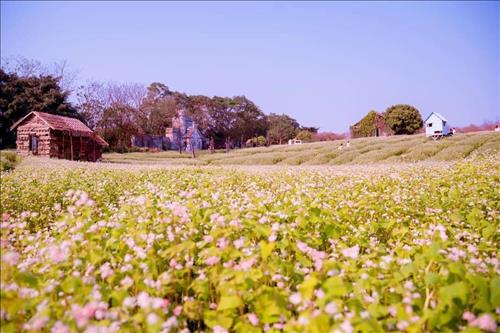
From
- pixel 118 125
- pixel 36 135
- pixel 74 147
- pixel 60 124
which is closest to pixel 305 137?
pixel 118 125

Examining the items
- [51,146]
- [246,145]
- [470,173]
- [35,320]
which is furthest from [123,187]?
[246,145]

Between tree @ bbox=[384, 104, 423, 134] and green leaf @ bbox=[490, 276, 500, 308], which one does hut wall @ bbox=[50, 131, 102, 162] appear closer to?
green leaf @ bbox=[490, 276, 500, 308]

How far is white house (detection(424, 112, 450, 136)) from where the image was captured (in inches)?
1945

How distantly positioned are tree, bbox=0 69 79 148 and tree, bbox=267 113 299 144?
49.8m

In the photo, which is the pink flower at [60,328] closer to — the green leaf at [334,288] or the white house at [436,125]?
the green leaf at [334,288]

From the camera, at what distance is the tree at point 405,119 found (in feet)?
226

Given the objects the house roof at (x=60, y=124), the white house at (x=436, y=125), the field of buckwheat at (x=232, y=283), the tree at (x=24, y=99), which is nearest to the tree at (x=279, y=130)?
the white house at (x=436, y=125)

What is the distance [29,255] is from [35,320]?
103 inches

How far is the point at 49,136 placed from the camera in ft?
121

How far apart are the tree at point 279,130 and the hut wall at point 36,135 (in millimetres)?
57589

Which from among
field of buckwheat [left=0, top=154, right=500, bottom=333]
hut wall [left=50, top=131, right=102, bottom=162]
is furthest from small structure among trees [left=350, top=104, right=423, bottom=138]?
field of buckwheat [left=0, top=154, right=500, bottom=333]

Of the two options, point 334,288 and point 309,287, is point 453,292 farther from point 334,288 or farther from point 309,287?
point 309,287

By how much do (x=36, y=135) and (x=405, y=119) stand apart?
61357 millimetres

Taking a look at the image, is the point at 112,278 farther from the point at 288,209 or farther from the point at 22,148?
the point at 22,148
